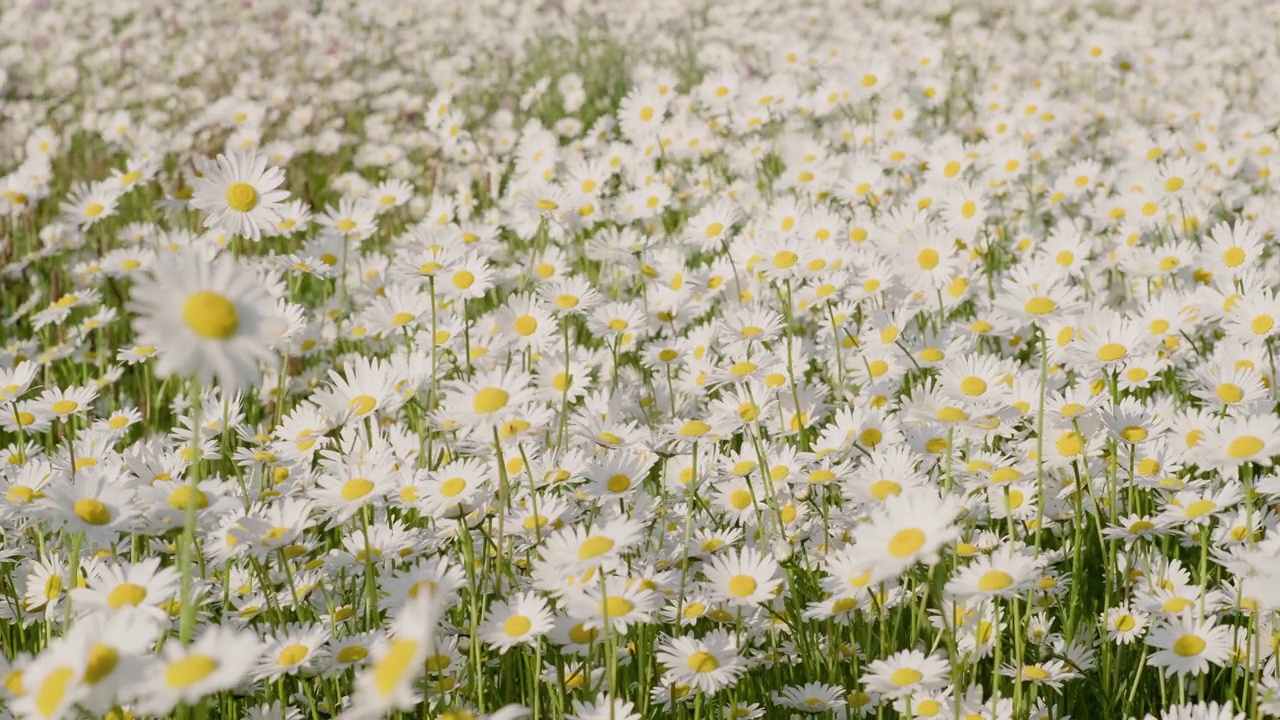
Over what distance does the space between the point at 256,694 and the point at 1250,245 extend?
280 centimetres

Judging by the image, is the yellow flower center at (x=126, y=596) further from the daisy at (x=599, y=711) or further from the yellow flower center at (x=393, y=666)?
the yellow flower center at (x=393, y=666)

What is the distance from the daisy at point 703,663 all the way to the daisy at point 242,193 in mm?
1375

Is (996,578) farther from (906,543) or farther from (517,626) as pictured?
(517,626)

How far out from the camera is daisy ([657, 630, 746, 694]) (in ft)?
6.41

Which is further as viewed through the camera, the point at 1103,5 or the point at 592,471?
the point at 1103,5

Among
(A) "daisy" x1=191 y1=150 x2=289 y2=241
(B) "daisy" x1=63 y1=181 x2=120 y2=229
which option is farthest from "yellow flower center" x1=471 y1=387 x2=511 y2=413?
(B) "daisy" x1=63 y1=181 x2=120 y2=229

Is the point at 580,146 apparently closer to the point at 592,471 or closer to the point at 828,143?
the point at 828,143

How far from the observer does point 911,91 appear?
5.68 m

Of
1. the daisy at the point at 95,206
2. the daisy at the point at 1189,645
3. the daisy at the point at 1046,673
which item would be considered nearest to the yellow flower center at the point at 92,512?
the daisy at the point at 1046,673

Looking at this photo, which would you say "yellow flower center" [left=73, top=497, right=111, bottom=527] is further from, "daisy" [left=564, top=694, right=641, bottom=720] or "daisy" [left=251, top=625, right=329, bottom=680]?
"daisy" [left=564, top=694, right=641, bottom=720]

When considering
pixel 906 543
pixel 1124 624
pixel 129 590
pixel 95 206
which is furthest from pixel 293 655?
pixel 95 206

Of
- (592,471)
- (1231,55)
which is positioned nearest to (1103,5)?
(1231,55)

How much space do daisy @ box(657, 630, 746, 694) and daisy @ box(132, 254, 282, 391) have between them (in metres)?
0.92

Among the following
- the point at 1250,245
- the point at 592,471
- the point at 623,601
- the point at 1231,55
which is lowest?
the point at 623,601
